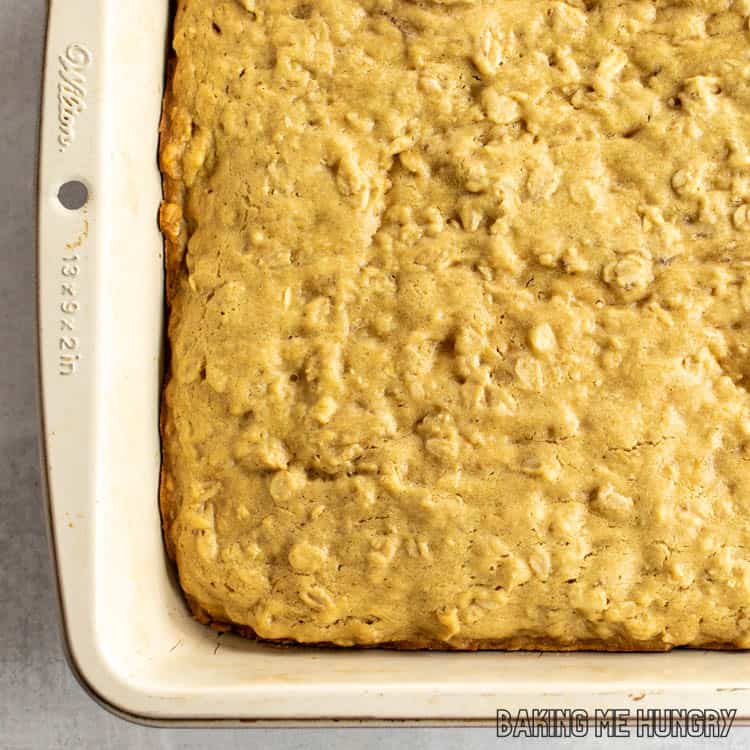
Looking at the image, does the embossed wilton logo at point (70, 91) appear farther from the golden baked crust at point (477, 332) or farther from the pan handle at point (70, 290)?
the golden baked crust at point (477, 332)

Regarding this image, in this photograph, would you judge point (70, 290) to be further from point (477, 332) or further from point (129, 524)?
point (477, 332)

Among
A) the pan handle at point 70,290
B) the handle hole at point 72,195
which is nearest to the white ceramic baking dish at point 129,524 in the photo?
the pan handle at point 70,290

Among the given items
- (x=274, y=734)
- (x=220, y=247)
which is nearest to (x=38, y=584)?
(x=274, y=734)

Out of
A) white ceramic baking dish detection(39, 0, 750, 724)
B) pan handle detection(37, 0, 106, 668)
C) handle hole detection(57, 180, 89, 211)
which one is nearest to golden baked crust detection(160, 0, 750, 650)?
white ceramic baking dish detection(39, 0, 750, 724)

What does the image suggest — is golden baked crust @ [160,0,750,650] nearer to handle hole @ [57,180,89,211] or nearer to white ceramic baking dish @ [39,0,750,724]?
white ceramic baking dish @ [39,0,750,724]

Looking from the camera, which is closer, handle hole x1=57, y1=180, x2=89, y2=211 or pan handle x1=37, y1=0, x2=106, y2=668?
pan handle x1=37, y1=0, x2=106, y2=668

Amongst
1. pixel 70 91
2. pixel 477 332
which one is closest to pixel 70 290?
pixel 70 91

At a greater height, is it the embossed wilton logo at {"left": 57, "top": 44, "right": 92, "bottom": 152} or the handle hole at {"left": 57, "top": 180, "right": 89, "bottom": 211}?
the embossed wilton logo at {"left": 57, "top": 44, "right": 92, "bottom": 152}
